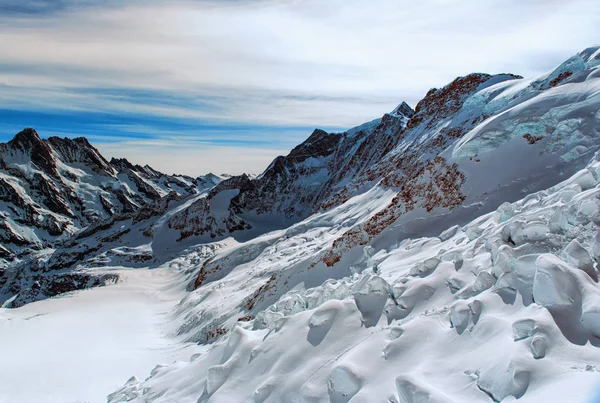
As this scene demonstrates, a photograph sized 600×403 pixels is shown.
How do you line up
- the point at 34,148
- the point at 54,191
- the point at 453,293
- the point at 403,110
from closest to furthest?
the point at 453,293 → the point at 403,110 → the point at 54,191 → the point at 34,148

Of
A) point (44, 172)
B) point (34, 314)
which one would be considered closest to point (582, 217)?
point (34, 314)

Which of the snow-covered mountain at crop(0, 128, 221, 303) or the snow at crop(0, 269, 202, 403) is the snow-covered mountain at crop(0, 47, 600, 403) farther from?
the snow-covered mountain at crop(0, 128, 221, 303)

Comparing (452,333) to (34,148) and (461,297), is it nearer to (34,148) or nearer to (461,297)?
(461,297)

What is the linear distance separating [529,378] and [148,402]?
343 inches

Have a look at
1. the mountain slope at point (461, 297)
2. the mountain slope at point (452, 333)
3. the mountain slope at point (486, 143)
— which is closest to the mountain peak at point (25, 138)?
the mountain slope at point (486, 143)

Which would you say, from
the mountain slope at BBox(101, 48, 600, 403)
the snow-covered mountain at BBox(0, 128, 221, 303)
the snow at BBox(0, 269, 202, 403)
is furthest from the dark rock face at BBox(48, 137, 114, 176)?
the mountain slope at BBox(101, 48, 600, 403)

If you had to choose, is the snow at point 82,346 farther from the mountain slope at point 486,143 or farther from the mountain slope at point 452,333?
the mountain slope at point 486,143

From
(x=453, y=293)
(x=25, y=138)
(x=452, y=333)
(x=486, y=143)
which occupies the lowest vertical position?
(x=452, y=333)

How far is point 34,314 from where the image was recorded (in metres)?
37.3

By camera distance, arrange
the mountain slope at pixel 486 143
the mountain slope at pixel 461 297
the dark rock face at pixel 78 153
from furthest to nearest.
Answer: the dark rock face at pixel 78 153, the mountain slope at pixel 486 143, the mountain slope at pixel 461 297

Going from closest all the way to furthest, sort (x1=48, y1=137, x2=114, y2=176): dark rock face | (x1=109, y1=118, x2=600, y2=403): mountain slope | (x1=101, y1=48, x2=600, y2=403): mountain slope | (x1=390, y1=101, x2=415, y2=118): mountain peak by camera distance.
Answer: (x1=109, y1=118, x2=600, y2=403): mountain slope < (x1=101, y1=48, x2=600, y2=403): mountain slope < (x1=390, y1=101, x2=415, y2=118): mountain peak < (x1=48, y1=137, x2=114, y2=176): dark rock face

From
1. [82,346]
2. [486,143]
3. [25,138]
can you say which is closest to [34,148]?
[25,138]

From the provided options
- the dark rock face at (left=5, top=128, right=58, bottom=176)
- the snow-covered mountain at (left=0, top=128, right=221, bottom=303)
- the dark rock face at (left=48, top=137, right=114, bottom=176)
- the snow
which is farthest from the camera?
the dark rock face at (left=48, top=137, right=114, bottom=176)

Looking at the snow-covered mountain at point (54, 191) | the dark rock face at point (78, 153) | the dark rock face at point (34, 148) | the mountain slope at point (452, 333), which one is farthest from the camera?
the dark rock face at point (78, 153)
